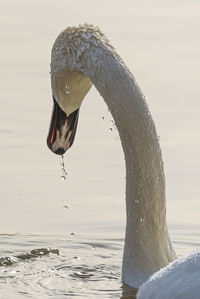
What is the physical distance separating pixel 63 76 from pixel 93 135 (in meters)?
2.60

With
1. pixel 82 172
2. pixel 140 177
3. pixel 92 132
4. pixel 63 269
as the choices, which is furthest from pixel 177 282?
pixel 92 132

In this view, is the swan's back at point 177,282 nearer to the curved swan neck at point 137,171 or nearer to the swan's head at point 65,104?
the curved swan neck at point 137,171

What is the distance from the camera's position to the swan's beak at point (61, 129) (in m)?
7.80

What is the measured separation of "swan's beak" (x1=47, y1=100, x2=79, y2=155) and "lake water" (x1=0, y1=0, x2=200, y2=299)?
74 centimetres

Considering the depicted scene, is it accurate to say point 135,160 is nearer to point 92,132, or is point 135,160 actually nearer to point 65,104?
point 65,104

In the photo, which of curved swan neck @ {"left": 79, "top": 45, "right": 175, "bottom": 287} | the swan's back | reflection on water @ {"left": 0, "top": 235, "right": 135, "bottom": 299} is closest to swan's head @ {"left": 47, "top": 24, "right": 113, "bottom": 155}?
curved swan neck @ {"left": 79, "top": 45, "right": 175, "bottom": 287}

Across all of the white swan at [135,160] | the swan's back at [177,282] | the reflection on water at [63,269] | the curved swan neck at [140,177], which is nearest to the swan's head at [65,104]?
the white swan at [135,160]

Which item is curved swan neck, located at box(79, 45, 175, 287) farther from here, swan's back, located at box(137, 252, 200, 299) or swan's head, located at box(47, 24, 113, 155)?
swan's back, located at box(137, 252, 200, 299)

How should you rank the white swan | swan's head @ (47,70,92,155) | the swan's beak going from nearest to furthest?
the white swan → swan's head @ (47,70,92,155) → the swan's beak

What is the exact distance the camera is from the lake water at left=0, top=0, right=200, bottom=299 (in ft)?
25.2

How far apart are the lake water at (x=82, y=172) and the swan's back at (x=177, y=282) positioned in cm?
109

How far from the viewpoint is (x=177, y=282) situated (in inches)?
225

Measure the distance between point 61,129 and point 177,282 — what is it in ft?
7.62

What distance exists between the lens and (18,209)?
8.79 metres
